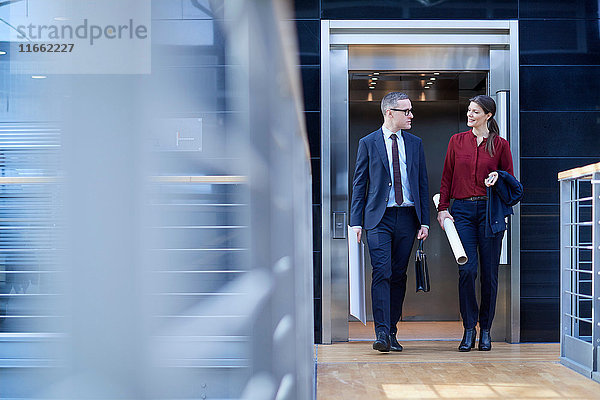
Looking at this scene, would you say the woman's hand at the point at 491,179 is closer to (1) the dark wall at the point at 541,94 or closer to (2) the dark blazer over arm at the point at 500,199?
(2) the dark blazer over arm at the point at 500,199

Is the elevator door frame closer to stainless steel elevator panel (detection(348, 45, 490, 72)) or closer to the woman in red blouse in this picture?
stainless steel elevator panel (detection(348, 45, 490, 72))

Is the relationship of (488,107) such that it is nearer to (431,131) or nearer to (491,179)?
(491,179)

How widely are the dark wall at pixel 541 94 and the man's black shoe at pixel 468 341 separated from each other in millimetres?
569

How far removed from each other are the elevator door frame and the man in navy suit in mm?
Answer: 422

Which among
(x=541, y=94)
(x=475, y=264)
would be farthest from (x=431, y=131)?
(x=475, y=264)

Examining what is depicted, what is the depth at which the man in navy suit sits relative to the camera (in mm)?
3990

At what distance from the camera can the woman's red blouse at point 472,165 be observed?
4059 mm

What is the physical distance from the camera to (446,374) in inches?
130

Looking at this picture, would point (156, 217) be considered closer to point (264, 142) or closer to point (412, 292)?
point (264, 142)

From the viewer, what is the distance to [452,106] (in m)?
5.14

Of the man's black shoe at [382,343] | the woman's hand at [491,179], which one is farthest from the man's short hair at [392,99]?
the man's black shoe at [382,343]

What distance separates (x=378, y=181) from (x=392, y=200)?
122mm

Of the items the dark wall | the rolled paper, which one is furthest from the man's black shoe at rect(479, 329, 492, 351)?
the dark wall

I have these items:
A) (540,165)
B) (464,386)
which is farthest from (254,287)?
(540,165)
